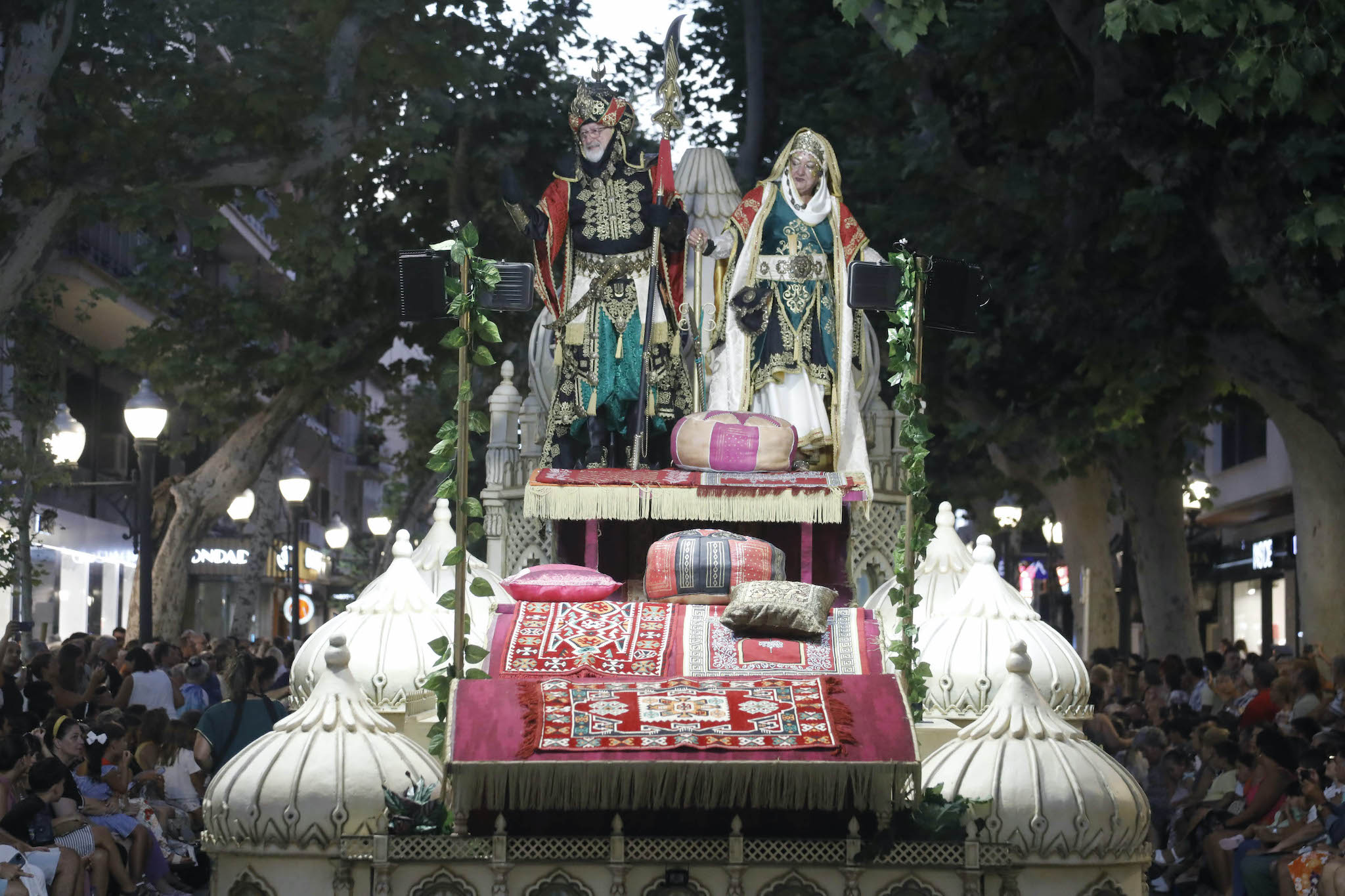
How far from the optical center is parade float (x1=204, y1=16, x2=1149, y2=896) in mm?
9680

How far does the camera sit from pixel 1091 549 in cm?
2898

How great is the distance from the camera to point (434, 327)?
2452cm

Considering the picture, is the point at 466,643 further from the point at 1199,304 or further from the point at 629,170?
the point at 1199,304

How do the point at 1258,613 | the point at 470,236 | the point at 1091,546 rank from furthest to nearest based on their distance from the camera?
the point at 1258,613 < the point at 1091,546 < the point at 470,236

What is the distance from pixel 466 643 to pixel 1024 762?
2987mm

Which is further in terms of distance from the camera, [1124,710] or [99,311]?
[99,311]

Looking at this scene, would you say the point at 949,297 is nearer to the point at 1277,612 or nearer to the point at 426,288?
the point at 426,288

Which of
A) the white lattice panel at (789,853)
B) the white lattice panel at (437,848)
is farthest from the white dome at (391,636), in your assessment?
the white lattice panel at (789,853)

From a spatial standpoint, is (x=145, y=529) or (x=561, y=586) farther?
(x=145, y=529)

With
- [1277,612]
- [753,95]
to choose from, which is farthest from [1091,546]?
[753,95]

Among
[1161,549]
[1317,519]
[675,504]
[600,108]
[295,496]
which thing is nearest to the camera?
[675,504]

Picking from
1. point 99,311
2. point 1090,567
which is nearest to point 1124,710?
point 1090,567

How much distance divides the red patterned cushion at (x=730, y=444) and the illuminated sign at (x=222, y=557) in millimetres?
28599

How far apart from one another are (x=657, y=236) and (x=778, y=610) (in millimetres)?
4034
